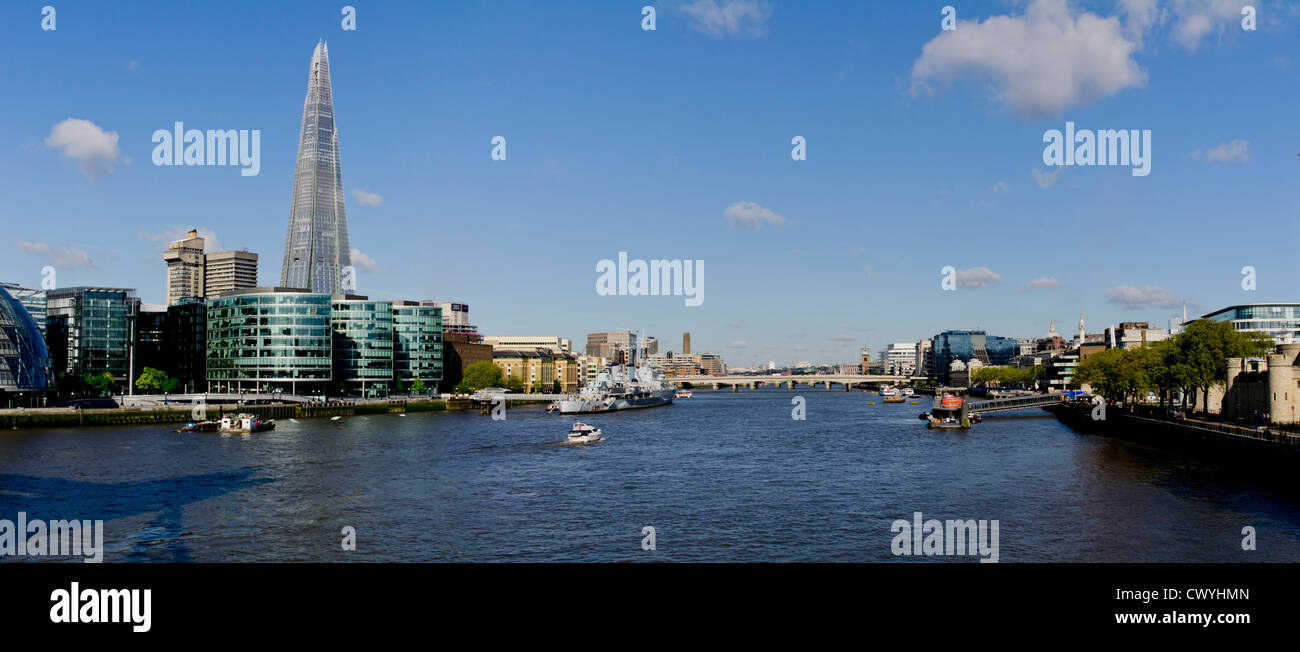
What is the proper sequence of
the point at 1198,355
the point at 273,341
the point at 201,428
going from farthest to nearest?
the point at 273,341, the point at 201,428, the point at 1198,355

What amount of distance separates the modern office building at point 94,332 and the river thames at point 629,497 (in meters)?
94.5

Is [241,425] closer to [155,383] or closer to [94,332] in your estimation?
[155,383]

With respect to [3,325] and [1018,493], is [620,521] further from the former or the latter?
[3,325]

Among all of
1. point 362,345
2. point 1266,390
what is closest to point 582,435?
point 1266,390

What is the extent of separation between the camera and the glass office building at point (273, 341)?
143 meters

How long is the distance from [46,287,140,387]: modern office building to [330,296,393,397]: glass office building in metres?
37.6

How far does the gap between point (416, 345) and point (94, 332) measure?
58.7 metres

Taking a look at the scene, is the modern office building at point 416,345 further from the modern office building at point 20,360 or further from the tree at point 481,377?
the modern office building at point 20,360

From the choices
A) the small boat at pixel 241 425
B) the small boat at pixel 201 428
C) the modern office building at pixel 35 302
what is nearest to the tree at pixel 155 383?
the modern office building at pixel 35 302

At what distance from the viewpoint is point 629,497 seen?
4356cm
